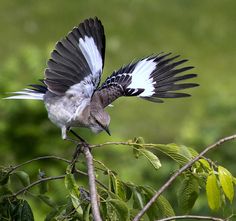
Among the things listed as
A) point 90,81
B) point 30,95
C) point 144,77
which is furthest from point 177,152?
point 30,95

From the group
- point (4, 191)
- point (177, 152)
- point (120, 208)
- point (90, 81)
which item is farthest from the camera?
point (90, 81)

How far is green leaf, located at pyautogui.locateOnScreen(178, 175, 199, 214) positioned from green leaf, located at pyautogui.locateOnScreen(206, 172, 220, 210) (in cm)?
16

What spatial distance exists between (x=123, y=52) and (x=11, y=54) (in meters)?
2.57

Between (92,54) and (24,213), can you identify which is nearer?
Result: (24,213)

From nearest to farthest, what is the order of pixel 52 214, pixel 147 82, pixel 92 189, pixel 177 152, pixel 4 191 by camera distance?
1. pixel 92 189
2. pixel 177 152
3. pixel 52 214
4. pixel 4 191
5. pixel 147 82

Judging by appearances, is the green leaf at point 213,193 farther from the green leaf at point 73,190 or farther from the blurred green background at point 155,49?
the blurred green background at point 155,49

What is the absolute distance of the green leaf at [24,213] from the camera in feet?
7.87

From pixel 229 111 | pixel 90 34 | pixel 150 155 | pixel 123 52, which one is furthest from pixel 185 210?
pixel 123 52

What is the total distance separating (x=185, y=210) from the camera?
2.09 m

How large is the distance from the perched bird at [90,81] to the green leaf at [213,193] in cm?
69

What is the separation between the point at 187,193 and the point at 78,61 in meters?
0.84

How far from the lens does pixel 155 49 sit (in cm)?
1513

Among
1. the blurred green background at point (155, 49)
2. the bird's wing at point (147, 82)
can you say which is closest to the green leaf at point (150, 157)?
the bird's wing at point (147, 82)

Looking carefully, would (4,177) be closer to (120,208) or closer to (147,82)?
(120,208)
